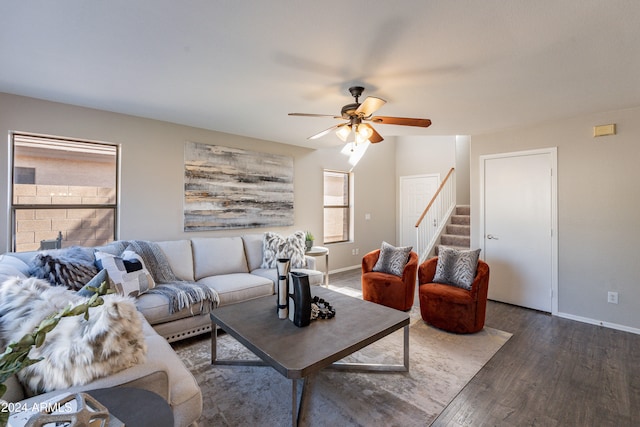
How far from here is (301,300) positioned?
2080mm

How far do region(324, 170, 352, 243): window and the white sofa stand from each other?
5.65ft

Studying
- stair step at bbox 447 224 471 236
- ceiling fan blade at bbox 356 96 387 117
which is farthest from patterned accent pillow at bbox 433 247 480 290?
stair step at bbox 447 224 471 236

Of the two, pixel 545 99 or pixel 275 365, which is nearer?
pixel 275 365

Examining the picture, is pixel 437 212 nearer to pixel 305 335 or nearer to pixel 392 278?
pixel 392 278

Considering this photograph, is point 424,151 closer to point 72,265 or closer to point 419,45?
point 419,45

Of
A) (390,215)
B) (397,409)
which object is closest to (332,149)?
(390,215)

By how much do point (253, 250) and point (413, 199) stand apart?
4.36m

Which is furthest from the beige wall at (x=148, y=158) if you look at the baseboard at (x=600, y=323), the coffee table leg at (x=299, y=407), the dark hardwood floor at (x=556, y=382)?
the baseboard at (x=600, y=323)

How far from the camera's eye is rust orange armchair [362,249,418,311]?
11.8 feet

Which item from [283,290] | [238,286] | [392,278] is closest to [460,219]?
[392,278]

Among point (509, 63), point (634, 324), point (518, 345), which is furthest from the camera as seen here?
point (634, 324)

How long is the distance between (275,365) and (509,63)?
2610 mm

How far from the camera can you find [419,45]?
1929 mm

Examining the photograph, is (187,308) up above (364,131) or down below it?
below
